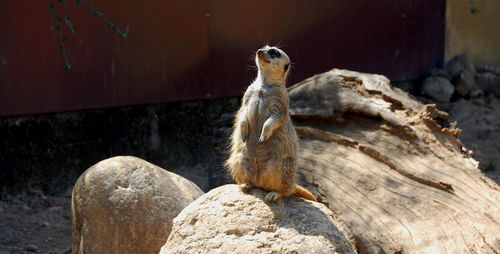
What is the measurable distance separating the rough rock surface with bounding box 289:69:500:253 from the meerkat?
2.89 feet

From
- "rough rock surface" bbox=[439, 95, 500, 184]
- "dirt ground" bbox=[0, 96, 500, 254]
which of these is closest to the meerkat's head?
"dirt ground" bbox=[0, 96, 500, 254]

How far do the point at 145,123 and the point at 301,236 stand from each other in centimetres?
391

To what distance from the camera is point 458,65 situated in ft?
31.4

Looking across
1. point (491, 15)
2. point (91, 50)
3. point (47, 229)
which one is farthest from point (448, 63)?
point (47, 229)

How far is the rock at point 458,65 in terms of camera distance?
9.52 metres

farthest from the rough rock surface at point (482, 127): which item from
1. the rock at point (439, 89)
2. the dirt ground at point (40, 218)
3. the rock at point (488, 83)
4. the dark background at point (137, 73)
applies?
the dark background at point (137, 73)

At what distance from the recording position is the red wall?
5.91m

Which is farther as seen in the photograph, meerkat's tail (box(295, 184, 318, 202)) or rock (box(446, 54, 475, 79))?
rock (box(446, 54, 475, 79))

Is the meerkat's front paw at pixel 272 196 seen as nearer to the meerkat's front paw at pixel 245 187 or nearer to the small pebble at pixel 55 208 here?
the meerkat's front paw at pixel 245 187

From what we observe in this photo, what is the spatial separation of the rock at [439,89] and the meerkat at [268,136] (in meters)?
6.09

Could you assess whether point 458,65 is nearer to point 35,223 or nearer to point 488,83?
point 488,83

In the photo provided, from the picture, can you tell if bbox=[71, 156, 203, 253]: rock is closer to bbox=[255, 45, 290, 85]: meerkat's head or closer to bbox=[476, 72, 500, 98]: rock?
bbox=[255, 45, 290, 85]: meerkat's head

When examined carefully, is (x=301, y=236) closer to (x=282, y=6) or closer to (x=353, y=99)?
(x=353, y=99)

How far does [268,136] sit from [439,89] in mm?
6399
